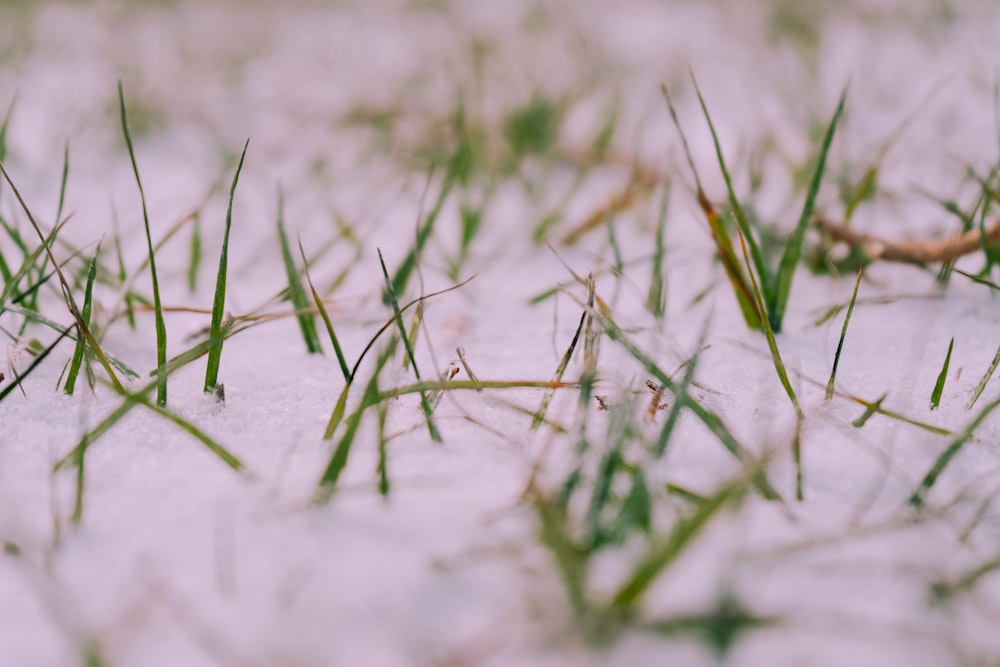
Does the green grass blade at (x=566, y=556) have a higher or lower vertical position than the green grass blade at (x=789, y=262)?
lower

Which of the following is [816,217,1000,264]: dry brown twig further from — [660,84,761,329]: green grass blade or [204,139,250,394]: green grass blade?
[204,139,250,394]: green grass blade

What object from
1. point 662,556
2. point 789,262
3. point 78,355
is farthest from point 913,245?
point 78,355

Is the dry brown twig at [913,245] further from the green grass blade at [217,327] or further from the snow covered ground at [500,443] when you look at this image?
the green grass blade at [217,327]

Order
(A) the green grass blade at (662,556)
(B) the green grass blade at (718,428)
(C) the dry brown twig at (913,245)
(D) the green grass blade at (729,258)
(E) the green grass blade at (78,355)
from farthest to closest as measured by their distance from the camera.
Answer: (C) the dry brown twig at (913,245), (D) the green grass blade at (729,258), (E) the green grass blade at (78,355), (B) the green grass blade at (718,428), (A) the green grass blade at (662,556)

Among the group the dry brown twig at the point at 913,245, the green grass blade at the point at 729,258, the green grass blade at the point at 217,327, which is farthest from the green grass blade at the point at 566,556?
the dry brown twig at the point at 913,245

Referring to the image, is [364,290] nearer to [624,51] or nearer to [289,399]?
[289,399]

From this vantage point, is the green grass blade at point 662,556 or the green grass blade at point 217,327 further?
the green grass blade at point 217,327

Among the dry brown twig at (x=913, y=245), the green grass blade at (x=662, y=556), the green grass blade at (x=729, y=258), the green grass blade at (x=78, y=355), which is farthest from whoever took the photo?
the dry brown twig at (x=913, y=245)

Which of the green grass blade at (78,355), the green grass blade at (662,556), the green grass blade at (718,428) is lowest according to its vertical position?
the green grass blade at (662,556)
